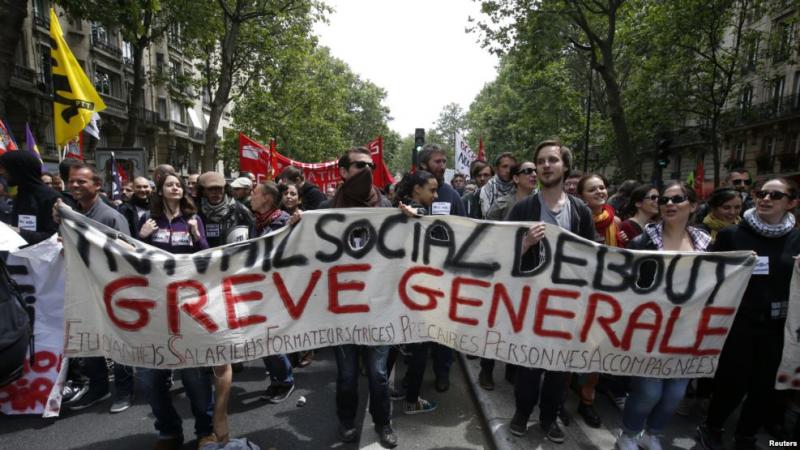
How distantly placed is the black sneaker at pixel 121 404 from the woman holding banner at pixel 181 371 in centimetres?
90

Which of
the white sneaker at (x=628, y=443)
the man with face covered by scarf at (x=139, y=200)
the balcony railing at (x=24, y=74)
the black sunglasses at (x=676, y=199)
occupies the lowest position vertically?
the white sneaker at (x=628, y=443)

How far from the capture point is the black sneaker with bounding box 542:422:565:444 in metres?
3.10

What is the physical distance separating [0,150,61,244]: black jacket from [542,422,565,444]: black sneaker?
4089 mm

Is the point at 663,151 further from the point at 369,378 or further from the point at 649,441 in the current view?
the point at 369,378

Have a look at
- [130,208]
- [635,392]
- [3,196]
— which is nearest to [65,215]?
[130,208]

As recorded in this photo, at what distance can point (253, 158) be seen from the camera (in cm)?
1013

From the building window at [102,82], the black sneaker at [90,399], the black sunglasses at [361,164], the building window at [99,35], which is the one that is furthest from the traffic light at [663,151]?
the building window at [102,82]

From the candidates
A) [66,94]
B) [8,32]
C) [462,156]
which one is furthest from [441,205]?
[8,32]

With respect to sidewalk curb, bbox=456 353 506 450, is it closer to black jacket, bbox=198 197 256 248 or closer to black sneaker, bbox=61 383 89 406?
black jacket, bbox=198 197 256 248

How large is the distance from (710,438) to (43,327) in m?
5.00

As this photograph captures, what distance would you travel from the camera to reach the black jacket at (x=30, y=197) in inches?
138

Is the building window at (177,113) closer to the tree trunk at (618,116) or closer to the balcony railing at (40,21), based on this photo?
the balcony railing at (40,21)

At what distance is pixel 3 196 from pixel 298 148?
3150 centimetres

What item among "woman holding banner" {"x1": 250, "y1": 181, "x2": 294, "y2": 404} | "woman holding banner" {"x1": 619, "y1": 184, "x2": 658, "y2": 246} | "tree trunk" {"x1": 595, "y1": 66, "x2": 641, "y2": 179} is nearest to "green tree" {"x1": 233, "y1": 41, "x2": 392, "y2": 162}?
"tree trunk" {"x1": 595, "y1": 66, "x2": 641, "y2": 179}
